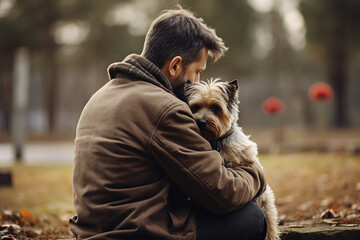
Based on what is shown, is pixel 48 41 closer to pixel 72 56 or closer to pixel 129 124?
pixel 72 56

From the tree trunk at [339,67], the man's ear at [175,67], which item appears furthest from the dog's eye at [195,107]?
the tree trunk at [339,67]

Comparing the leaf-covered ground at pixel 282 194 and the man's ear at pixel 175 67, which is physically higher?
the man's ear at pixel 175 67

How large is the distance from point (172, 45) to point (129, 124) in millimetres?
734

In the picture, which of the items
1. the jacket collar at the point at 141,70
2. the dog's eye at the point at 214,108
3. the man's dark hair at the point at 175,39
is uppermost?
the man's dark hair at the point at 175,39

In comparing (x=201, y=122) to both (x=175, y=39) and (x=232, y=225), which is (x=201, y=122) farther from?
(x=232, y=225)

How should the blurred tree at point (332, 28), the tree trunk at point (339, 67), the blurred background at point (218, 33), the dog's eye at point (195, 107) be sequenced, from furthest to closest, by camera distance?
1. the tree trunk at point (339, 67)
2. the blurred tree at point (332, 28)
3. the blurred background at point (218, 33)
4. the dog's eye at point (195, 107)

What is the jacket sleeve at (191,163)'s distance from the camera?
245 cm

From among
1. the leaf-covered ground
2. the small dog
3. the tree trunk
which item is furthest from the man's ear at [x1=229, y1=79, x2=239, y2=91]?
the tree trunk

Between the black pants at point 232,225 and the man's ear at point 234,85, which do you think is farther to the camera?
the man's ear at point 234,85

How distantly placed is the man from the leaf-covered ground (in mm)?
1589

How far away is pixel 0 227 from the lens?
402cm

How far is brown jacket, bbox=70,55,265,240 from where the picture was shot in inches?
96.7

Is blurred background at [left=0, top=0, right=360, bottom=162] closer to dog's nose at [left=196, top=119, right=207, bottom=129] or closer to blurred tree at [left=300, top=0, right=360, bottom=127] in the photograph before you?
blurred tree at [left=300, top=0, right=360, bottom=127]

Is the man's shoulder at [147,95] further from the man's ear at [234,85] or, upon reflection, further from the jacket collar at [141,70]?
the man's ear at [234,85]
